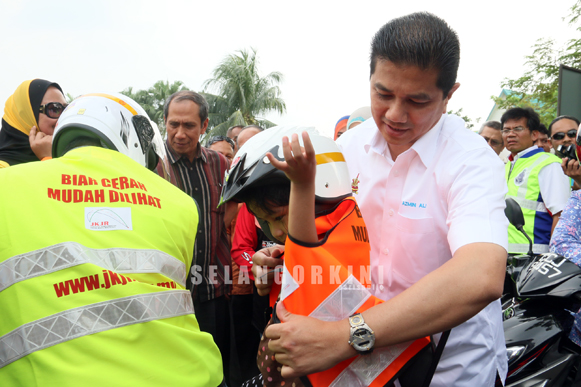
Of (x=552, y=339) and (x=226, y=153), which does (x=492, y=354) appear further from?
(x=226, y=153)

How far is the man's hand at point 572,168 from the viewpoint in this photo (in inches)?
161

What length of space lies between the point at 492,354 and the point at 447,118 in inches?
39.9

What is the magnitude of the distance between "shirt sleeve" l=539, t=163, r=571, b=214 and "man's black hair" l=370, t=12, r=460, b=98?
322 centimetres

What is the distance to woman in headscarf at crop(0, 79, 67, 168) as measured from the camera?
302 centimetres

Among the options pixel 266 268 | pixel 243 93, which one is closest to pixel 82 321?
pixel 266 268

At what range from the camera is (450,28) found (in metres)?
1.57

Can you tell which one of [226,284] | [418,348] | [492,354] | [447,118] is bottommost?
[226,284]

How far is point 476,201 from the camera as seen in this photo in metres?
1.40

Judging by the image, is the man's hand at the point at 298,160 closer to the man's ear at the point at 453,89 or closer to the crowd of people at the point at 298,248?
the crowd of people at the point at 298,248

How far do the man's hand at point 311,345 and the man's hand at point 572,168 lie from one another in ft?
13.1

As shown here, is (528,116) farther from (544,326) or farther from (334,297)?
(334,297)

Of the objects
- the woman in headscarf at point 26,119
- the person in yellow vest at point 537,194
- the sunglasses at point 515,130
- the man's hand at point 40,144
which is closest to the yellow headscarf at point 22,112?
the woman in headscarf at point 26,119

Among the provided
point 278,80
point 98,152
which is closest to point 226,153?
point 98,152

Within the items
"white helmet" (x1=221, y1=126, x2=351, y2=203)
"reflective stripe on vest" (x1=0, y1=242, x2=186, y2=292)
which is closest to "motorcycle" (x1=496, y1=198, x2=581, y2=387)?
"white helmet" (x1=221, y1=126, x2=351, y2=203)
